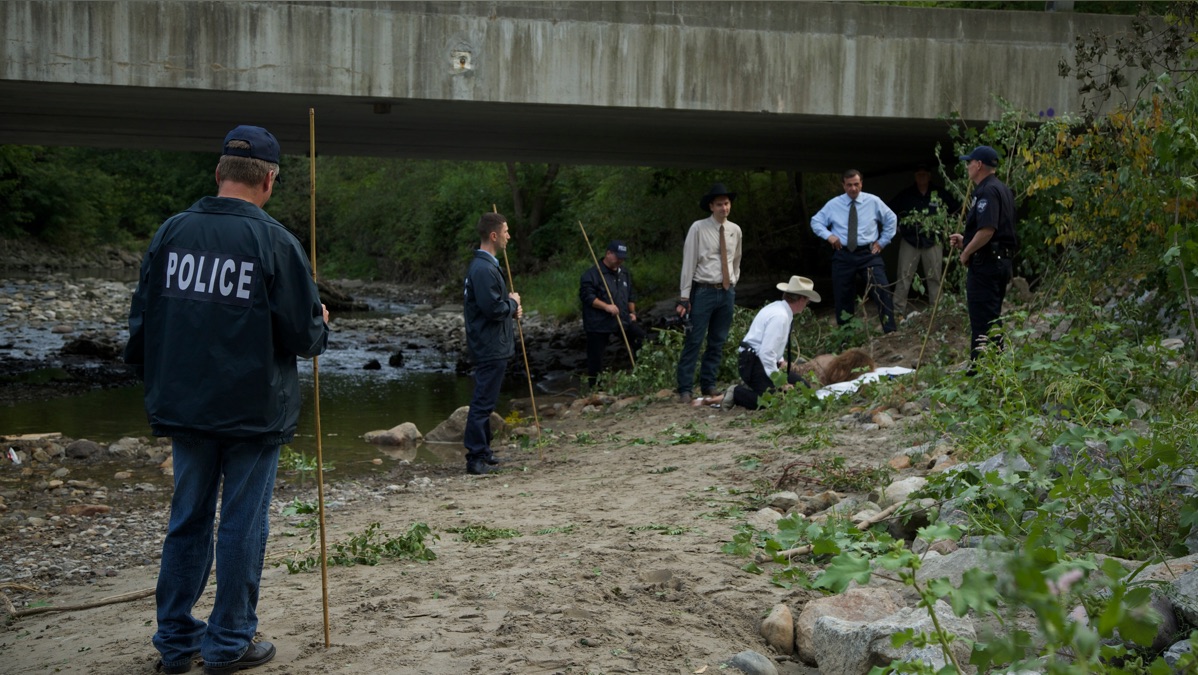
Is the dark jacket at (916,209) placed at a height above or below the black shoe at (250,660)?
above

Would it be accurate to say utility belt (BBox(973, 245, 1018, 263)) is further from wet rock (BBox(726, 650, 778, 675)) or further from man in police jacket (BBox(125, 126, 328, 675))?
man in police jacket (BBox(125, 126, 328, 675))

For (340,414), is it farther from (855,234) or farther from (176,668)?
(176,668)

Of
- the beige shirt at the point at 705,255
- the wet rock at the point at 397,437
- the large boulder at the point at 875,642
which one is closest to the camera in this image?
the large boulder at the point at 875,642

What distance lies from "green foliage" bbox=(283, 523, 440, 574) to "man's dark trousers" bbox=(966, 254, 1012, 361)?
486 cm

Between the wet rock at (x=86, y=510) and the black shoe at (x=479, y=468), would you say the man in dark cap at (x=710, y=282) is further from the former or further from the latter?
the wet rock at (x=86, y=510)

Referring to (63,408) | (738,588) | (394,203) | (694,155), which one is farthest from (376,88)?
(394,203)

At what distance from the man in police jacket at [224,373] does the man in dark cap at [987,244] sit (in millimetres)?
5846

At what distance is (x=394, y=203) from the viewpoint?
47031 millimetres

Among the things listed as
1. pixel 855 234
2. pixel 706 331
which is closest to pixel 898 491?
pixel 706 331

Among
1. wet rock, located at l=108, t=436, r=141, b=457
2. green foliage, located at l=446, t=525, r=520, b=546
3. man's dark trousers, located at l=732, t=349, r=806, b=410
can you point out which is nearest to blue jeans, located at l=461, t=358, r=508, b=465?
man's dark trousers, located at l=732, t=349, r=806, b=410

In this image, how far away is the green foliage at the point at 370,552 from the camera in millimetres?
5398

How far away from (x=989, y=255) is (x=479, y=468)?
432 cm

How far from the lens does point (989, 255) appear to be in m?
→ 8.43

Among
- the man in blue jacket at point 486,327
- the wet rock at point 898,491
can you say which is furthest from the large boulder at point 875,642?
the man in blue jacket at point 486,327
